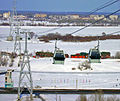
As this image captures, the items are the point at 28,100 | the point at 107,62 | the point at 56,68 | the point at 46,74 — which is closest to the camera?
the point at 28,100

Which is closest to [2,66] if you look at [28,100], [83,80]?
[83,80]

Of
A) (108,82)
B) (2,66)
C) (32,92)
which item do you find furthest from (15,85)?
(2,66)

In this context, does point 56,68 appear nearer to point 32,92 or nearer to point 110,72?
point 110,72

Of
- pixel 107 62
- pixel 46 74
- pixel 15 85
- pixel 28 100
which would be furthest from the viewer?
pixel 107 62

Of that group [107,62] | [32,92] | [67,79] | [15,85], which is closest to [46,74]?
[67,79]

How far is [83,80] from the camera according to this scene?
10758mm

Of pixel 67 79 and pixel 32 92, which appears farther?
pixel 67 79

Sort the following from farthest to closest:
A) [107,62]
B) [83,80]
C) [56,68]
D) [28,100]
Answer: [107,62]
[56,68]
[83,80]
[28,100]

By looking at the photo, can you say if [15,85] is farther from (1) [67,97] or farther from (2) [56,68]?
(2) [56,68]

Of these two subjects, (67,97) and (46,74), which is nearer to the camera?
(67,97)

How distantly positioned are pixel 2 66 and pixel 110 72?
448cm

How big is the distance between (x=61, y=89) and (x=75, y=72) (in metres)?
3.05

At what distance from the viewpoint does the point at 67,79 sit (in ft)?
35.8

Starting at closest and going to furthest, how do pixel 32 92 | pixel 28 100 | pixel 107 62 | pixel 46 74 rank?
pixel 28 100 < pixel 32 92 < pixel 46 74 < pixel 107 62
